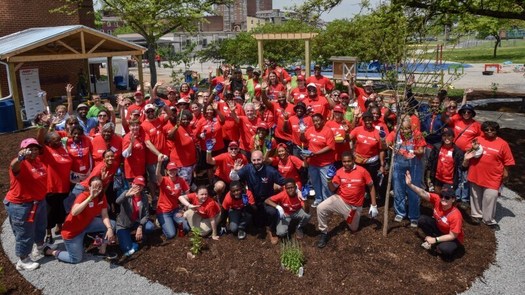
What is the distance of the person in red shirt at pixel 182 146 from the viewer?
7527mm

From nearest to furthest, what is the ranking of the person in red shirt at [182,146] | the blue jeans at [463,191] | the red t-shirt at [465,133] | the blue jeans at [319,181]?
1. the blue jeans at [319,181]
2. the person in red shirt at [182,146]
3. the red t-shirt at [465,133]
4. the blue jeans at [463,191]

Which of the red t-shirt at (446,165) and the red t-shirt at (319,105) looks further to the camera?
the red t-shirt at (319,105)

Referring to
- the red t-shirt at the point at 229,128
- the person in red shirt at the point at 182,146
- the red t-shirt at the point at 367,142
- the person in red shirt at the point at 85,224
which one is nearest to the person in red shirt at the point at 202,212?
the person in red shirt at the point at 182,146

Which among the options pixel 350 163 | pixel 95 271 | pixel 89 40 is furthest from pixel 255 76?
pixel 89 40

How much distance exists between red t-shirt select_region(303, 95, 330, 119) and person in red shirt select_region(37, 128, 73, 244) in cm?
447

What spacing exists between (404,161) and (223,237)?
9.87 ft

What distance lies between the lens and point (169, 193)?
689 centimetres

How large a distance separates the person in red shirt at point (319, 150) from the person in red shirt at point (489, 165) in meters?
2.17

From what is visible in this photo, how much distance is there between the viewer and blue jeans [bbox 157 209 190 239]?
22.4ft

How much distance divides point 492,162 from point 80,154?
6.33m

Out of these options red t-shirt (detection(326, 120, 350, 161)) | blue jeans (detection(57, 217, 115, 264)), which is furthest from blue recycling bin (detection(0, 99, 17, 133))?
red t-shirt (detection(326, 120, 350, 161))

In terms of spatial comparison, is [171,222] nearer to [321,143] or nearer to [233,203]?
[233,203]

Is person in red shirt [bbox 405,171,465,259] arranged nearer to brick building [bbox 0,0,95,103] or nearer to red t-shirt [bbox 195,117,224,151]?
red t-shirt [bbox 195,117,224,151]

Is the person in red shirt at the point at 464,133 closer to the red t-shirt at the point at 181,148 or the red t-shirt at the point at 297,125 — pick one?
the red t-shirt at the point at 297,125
